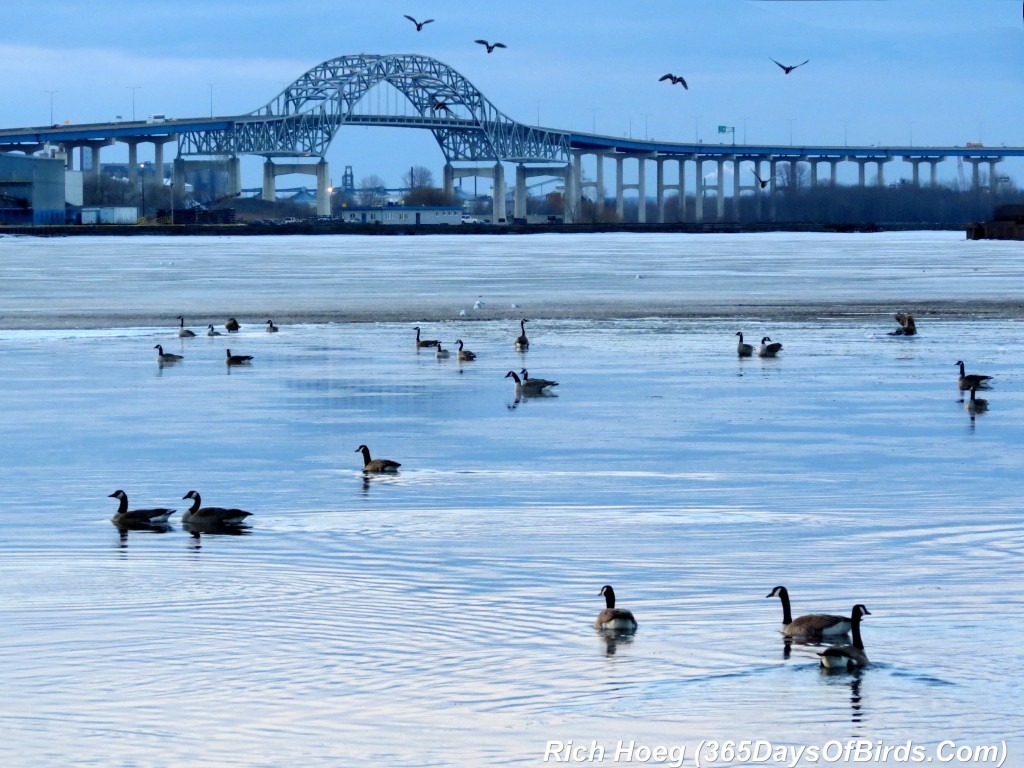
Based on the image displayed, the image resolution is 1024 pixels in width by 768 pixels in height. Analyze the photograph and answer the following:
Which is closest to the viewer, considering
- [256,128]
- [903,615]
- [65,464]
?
[903,615]

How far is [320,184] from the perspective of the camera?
197 meters

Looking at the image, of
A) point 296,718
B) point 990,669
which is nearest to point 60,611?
point 296,718

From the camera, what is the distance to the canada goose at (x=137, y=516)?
12875 millimetres

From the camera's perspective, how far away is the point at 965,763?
24.8 ft

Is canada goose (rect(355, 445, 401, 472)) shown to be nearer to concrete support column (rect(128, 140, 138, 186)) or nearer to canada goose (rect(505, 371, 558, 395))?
canada goose (rect(505, 371, 558, 395))

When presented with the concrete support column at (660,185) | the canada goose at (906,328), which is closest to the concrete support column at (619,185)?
the concrete support column at (660,185)

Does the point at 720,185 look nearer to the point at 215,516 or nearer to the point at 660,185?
the point at 660,185

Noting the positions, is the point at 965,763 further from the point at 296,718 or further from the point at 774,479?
the point at 774,479

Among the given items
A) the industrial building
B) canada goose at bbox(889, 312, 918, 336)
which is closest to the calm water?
canada goose at bbox(889, 312, 918, 336)

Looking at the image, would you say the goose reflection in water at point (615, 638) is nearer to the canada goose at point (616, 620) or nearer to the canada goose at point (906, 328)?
the canada goose at point (616, 620)

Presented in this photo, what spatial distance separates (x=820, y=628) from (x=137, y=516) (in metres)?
5.62

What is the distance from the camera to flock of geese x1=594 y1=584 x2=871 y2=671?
890 cm

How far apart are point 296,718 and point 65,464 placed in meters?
8.30

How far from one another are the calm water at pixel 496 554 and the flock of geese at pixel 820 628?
87 millimetres
